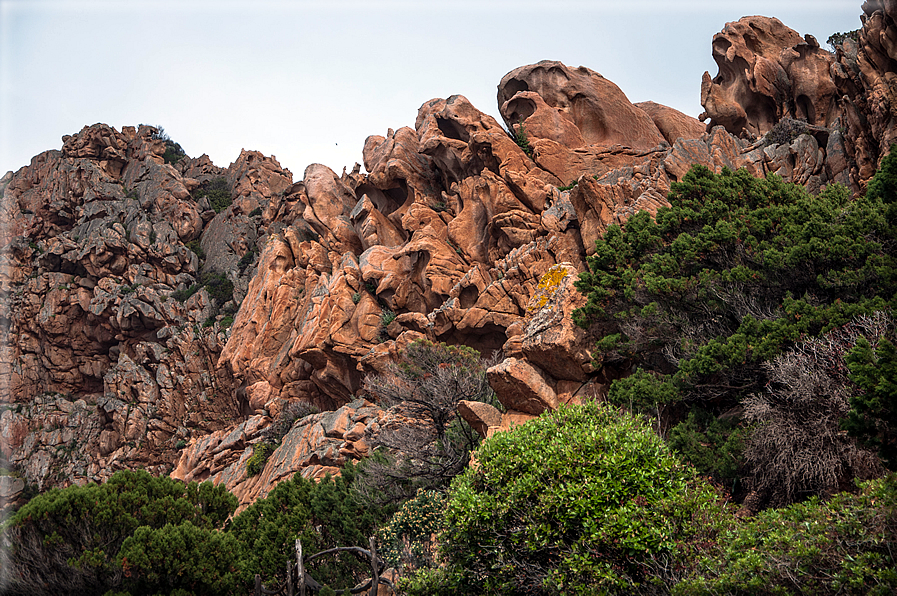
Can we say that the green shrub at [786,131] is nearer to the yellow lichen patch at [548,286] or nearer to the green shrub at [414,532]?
the yellow lichen patch at [548,286]

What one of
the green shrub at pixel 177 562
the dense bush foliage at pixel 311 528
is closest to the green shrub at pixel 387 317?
the dense bush foliage at pixel 311 528

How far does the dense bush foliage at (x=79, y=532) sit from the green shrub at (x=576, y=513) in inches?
366

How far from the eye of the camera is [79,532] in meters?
16.1

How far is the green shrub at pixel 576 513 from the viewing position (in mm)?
9922

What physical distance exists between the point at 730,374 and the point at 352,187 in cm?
3918

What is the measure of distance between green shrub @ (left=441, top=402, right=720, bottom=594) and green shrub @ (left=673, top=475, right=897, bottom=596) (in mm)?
1065

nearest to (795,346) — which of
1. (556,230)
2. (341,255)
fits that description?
(556,230)

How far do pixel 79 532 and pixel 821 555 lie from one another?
57.9 feet

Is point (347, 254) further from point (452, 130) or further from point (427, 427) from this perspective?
point (427, 427)

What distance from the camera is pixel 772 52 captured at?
35.7 meters

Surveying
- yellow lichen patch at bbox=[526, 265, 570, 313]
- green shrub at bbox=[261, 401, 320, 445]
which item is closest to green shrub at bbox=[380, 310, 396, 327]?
green shrub at bbox=[261, 401, 320, 445]

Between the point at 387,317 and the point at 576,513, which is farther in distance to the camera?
the point at 387,317

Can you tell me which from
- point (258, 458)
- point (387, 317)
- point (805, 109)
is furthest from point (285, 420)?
point (805, 109)

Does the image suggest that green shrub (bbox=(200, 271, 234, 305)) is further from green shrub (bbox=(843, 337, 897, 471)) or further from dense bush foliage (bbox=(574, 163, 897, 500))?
green shrub (bbox=(843, 337, 897, 471))
